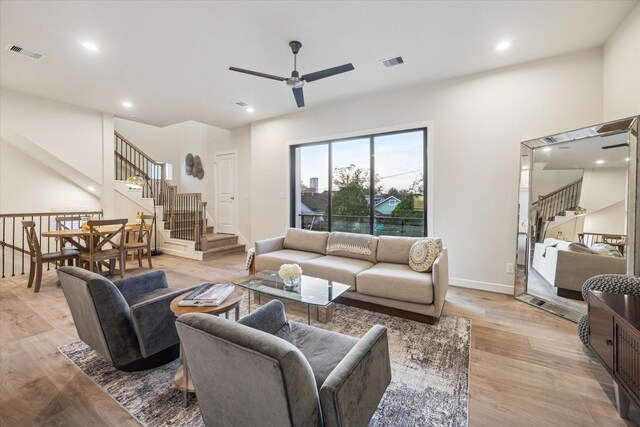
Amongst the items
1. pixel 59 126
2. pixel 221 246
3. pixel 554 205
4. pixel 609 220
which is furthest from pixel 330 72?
pixel 59 126

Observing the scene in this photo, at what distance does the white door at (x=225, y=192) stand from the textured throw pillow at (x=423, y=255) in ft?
16.3

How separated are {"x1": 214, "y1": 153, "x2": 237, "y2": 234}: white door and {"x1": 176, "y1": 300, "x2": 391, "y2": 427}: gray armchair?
608cm

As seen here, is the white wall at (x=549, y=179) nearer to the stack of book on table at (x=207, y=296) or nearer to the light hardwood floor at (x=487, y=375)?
the light hardwood floor at (x=487, y=375)

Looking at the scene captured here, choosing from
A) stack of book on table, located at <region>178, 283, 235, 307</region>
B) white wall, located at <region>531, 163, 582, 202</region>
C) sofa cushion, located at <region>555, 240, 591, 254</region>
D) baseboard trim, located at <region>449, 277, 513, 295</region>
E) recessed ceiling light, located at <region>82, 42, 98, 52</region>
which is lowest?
baseboard trim, located at <region>449, 277, 513, 295</region>

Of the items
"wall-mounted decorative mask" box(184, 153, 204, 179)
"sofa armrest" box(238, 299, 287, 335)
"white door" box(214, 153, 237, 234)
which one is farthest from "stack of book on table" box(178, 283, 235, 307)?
"wall-mounted decorative mask" box(184, 153, 204, 179)

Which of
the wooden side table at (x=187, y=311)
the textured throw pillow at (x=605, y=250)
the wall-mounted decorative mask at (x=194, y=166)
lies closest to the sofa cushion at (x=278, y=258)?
the wooden side table at (x=187, y=311)

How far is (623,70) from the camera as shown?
2.75 m

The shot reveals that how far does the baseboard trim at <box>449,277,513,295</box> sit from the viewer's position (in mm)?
3705

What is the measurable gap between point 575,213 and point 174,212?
7.12 m

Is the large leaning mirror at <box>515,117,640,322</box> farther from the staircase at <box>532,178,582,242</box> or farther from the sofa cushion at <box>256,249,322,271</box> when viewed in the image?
the sofa cushion at <box>256,249,322,271</box>

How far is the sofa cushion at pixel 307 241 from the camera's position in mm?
4172

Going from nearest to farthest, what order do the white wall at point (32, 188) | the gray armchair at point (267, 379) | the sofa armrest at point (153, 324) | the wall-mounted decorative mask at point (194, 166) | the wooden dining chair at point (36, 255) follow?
the gray armchair at point (267, 379) < the sofa armrest at point (153, 324) < the wooden dining chair at point (36, 255) < the white wall at point (32, 188) < the wall-mounted decorative mask at point (194, 166)

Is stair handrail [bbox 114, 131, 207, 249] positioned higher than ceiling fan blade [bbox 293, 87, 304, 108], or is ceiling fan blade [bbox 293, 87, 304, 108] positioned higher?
ceiling fan blade [bbox 293, 87, 304, 108]

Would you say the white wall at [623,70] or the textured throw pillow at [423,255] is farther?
the textured throw pillow at [423,255]
